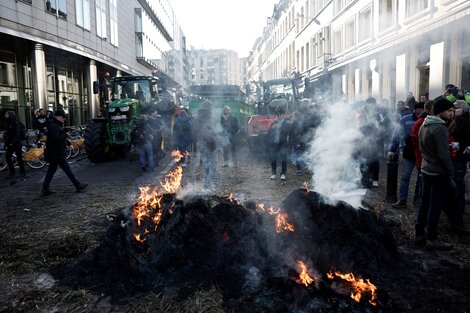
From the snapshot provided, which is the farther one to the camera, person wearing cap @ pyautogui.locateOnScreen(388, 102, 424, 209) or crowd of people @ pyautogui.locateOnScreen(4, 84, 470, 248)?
person wearing cap @ pyautogui.locateOnScreen(388, 102, 424, 209)

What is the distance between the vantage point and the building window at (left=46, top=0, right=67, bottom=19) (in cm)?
1894

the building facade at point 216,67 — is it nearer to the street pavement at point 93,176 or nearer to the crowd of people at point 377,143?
the street pavement at point 93,176

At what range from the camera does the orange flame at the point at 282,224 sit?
15.4 feet

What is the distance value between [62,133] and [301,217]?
6.03 meters

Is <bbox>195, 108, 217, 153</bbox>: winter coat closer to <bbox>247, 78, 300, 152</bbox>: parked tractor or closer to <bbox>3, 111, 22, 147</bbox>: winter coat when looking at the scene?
<bbox>3, 111, 22, 147</bbox>: winter coat

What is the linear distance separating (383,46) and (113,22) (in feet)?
65.5

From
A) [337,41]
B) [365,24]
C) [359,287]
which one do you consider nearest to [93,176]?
[359,287]

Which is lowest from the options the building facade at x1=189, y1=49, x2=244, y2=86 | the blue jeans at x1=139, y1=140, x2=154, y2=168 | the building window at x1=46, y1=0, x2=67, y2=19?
the blue jeans at x1=139, y1=140, x2=154, y2=168

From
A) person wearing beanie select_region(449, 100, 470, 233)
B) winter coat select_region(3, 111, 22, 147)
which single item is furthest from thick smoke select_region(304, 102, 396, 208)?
winter coat select_region(3, 111, 22, 147)

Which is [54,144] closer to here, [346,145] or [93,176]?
[93,176]

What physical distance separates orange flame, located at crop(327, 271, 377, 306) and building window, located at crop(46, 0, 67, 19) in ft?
65.2

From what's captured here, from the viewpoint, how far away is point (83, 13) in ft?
76.4

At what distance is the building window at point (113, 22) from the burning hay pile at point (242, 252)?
2690cm

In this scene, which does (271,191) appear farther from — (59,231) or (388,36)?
(388,36)
